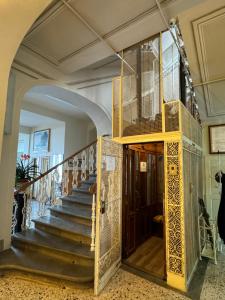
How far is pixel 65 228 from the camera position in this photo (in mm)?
3523

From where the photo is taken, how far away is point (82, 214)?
154 inches

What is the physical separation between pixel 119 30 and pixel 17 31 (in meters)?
1.56

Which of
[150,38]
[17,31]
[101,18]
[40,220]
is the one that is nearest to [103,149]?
[17,31]

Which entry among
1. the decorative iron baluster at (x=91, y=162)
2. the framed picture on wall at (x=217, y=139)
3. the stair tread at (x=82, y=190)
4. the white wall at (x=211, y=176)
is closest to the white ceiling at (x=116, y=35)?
the framed picture on wall at (x=217, y=139)

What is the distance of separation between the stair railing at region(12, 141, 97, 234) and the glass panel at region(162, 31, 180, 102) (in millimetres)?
2043

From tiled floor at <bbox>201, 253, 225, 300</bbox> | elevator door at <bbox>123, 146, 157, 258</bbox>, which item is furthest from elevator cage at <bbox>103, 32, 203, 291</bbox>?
elevator door at <bbox>123, 146, 157, 258</bbox>

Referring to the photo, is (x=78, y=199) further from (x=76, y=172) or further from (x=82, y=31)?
(x=82, y=31)

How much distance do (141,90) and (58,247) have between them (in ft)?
10.0

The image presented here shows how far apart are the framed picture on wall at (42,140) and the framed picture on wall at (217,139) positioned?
653 centimetres

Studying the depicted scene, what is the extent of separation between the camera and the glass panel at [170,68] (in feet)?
9.96

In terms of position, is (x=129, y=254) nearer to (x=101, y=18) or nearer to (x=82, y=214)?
(x=82, y=214)

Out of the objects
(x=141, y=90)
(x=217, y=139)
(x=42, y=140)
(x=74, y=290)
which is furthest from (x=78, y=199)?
(x=42, y=140)

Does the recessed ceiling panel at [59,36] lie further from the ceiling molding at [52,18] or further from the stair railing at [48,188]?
the stair railing at [48,188]

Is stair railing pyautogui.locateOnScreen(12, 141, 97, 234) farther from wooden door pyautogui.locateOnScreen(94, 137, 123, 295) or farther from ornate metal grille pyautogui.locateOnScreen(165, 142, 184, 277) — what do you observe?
ornate metal grille pyautogui.locateOnScreen(165, 142, 184, 277)
